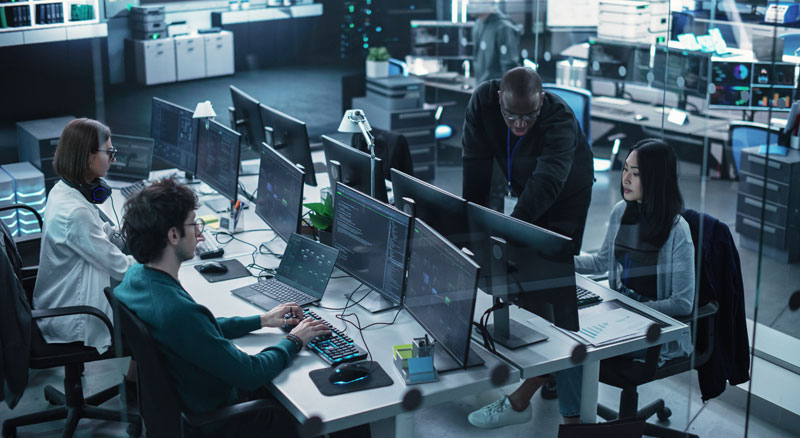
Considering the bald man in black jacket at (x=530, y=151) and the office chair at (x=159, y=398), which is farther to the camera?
the bald man in black jacket at (x=530, y=151)

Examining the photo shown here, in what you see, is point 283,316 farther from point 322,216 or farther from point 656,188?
point 656,188

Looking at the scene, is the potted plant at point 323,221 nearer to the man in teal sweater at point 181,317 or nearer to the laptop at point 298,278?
the laptop at point 298,278

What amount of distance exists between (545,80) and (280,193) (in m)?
3.32

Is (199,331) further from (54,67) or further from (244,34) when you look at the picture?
(244,34)

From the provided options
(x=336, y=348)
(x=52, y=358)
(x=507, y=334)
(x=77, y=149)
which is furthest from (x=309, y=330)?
(x=77, y=149)

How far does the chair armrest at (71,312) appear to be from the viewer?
122 inches

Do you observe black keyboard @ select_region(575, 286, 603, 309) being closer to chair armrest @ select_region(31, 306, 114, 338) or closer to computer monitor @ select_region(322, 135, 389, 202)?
computer monitor @ select_region(322, 135, 389, 202)

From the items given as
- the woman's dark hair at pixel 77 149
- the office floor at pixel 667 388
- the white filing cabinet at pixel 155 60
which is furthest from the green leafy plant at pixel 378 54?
the woman's dark hair at pixel 77 149

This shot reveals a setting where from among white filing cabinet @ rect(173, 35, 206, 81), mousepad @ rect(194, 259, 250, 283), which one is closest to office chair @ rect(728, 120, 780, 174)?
mousepad @ rect(194, 259, 250, 283)

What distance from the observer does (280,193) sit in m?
3.48

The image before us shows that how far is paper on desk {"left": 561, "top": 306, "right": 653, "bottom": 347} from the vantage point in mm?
2830

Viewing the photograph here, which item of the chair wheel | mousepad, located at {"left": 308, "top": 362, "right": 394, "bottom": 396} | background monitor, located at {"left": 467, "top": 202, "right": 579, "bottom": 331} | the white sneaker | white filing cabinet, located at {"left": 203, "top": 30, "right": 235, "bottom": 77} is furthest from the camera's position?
white filing cabinet, located at {"left": 203, "top": 30, "right": 235, "bottom": 77}

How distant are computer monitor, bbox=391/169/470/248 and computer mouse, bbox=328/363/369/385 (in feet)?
1.73

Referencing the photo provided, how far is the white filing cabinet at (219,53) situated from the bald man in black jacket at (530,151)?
3.08 metres
